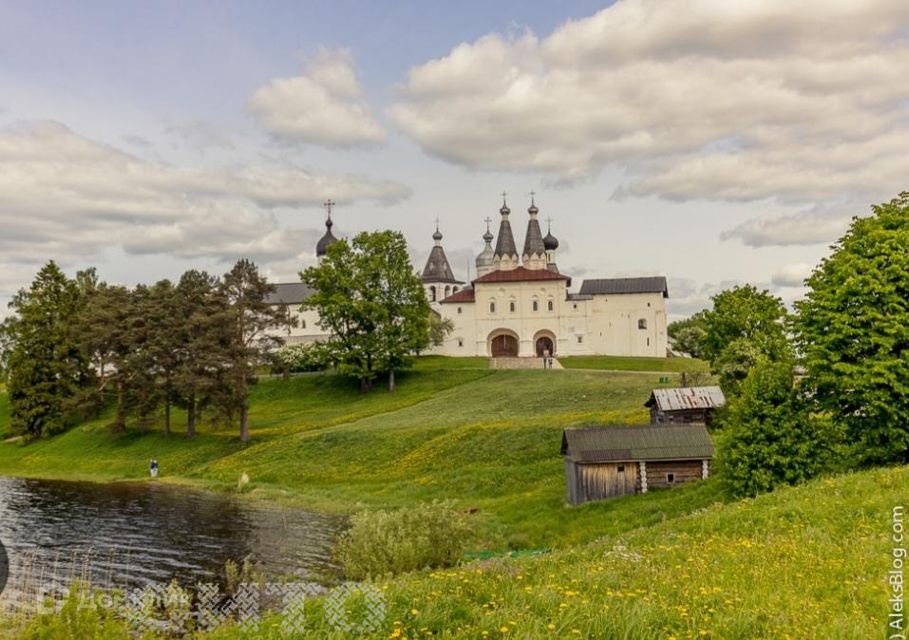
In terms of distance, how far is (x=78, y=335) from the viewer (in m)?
64.8

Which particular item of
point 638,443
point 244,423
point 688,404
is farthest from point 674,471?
point 244,423

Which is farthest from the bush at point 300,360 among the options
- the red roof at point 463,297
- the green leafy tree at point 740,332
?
the green leafy tree at point 740,332

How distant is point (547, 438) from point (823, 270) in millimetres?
19424

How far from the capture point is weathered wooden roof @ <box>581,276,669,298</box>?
299 feet

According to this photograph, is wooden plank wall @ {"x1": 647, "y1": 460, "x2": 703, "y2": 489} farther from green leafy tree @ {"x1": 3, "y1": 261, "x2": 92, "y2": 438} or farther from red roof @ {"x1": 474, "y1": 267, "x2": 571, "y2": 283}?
red roof @ {"x1": 474, "y1": 267, "x2": 571, "y2": 283}

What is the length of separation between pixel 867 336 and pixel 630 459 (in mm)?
10435

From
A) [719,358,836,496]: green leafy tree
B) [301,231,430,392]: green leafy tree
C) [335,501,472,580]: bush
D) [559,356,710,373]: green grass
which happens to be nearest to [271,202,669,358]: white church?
[559,356,710,373]: green grass

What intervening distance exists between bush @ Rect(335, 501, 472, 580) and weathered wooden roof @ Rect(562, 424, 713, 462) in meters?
10.6

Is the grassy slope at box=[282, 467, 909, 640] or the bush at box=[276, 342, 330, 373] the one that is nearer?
the grassy slope at box=[282, 467, 909, 640]

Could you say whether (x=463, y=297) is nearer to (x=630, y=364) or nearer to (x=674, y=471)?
(x=630, y=364)

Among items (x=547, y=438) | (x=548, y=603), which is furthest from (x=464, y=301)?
(x=548, y=603)

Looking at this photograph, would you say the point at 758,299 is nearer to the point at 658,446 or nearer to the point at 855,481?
the point at 658,446

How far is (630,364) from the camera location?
266 feet

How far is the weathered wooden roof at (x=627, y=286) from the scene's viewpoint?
299 feet
